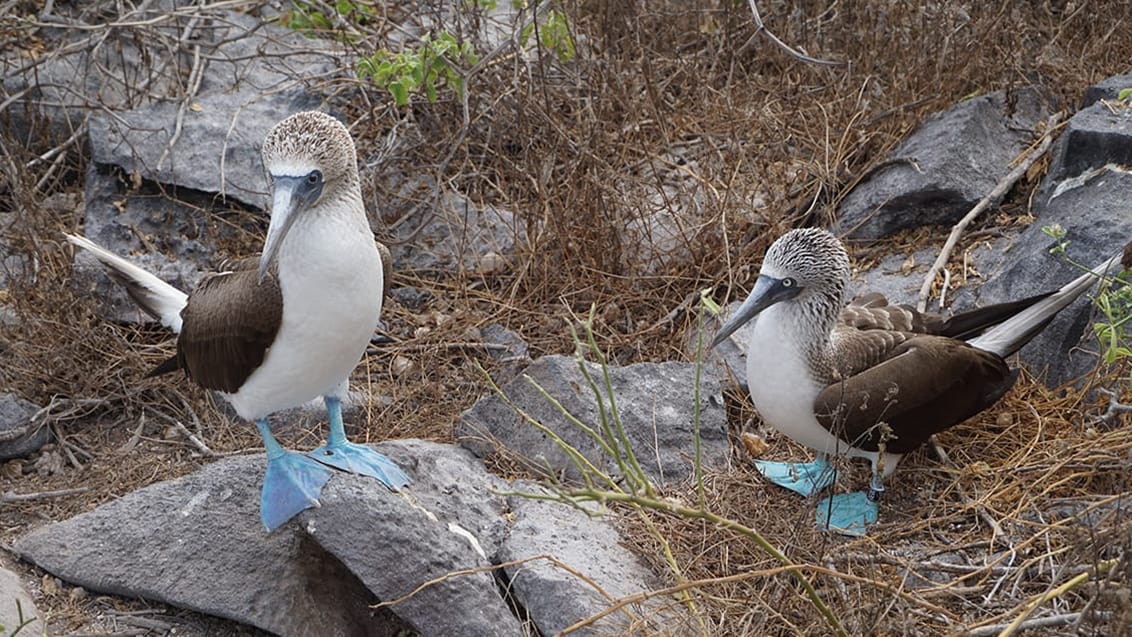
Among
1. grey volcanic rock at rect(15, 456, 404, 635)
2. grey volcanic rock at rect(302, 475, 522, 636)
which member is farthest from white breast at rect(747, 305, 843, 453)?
grey volcanic rock at rect(15, 456, 404, 635)

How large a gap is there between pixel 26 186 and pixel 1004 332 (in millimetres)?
3442

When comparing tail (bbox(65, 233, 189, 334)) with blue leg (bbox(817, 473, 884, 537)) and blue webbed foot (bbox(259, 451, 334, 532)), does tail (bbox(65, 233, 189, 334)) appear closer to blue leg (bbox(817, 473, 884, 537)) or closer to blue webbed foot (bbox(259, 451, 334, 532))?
blue webbed foot (bbox(259, 451, 334, 532))

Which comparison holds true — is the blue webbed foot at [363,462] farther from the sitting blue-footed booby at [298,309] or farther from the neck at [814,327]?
the neck at [814,327]

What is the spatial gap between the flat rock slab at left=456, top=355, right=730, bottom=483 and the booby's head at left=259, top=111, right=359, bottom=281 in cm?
106

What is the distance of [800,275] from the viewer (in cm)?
338

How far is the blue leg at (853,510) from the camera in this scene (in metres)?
3.37

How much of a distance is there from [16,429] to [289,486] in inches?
60.9

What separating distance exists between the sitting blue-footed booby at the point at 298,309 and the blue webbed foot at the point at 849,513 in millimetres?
1180

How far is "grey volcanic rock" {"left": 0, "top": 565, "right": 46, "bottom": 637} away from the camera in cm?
311

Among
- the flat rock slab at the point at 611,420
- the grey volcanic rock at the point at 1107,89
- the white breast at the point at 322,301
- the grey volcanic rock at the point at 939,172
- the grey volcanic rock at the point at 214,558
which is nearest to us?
the white breast at the point at 322,301

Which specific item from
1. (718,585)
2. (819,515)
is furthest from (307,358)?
(819,515)

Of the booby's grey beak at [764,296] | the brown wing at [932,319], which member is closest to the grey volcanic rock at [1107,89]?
the brown wing at [932,319]

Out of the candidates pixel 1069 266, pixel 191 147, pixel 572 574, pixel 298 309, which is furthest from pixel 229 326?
pixel 1069 266

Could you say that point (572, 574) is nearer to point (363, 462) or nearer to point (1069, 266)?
point (363, 462)
